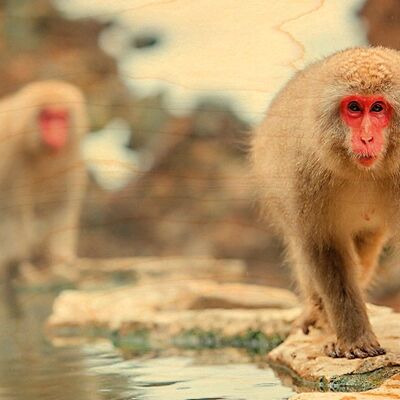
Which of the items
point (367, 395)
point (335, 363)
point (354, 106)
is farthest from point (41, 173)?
point (367, 395)

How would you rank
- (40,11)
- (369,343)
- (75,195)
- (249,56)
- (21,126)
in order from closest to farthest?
(249,56) < (369,343) < (40,11) < (75,195) < (21,126)

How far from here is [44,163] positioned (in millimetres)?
7055

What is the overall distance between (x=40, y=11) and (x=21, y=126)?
2.22 metres

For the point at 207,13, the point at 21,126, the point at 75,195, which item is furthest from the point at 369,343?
the point at 21,126

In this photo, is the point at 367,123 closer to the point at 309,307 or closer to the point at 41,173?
the point at 309,307

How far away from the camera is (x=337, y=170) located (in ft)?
13.0

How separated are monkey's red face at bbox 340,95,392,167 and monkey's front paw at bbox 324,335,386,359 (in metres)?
0.89

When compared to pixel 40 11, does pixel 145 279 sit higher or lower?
lower

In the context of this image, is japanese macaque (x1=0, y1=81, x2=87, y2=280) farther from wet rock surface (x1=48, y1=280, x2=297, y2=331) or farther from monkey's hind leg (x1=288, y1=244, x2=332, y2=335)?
monkey's hind leg (x1=288, y1=244, x2=332, y2=335)

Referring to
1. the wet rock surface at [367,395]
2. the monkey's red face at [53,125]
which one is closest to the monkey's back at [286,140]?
the wet rock surface at [367,395]

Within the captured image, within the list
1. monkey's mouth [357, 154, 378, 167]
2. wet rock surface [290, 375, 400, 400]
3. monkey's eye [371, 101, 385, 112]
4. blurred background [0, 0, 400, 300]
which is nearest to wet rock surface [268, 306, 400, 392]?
wet rock surface [290, 375, 400, 400]

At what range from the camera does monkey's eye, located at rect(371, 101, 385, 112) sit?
380 cm

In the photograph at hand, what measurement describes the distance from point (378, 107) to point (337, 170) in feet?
1.00

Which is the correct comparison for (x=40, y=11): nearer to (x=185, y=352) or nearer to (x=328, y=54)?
(x=328, y=54)
